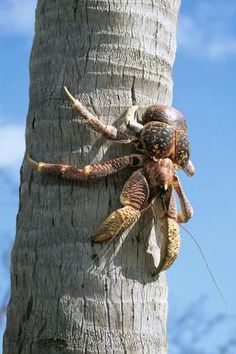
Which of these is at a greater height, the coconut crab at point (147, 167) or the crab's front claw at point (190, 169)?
the crab's front claw at point (190, 169)

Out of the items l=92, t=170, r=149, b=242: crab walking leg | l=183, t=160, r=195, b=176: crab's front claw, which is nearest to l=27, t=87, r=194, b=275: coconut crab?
l=92, t=170, r=149, b=242: crab walking leg

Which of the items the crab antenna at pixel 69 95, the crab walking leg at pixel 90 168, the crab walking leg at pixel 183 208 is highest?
the crab antenna at pixel 69 95

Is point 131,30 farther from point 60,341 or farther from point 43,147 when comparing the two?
point 60,341

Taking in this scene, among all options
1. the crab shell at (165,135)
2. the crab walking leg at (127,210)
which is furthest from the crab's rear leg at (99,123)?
the crab walking leg at (127,210)

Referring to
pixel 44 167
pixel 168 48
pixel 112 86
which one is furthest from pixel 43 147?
pixel 168 48

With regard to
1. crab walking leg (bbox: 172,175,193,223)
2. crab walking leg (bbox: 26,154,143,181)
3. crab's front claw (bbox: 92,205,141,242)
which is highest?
crab walking leg (bbox: 172,175,193,223)

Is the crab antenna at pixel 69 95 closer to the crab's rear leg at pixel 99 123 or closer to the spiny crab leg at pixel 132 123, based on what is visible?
the crab's rear leg at pixel 99 123

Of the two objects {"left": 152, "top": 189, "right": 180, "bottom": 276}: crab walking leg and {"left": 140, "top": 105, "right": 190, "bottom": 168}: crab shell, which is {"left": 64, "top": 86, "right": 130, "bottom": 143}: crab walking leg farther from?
{"left": 152, "top": 189, "right": 180, "bottom": 276}: crab walking leg
